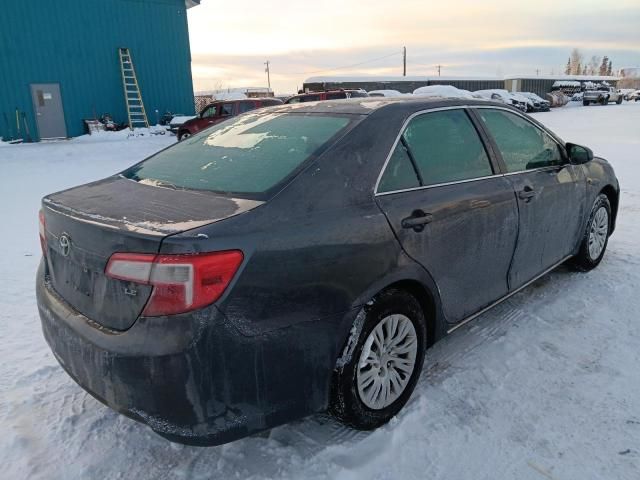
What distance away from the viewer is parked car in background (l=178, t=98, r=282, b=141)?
16.0m

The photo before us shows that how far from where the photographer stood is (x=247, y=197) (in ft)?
7.12

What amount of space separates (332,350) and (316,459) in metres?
0.53

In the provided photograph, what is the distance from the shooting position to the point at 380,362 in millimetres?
2482

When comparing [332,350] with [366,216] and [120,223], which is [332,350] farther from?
[120,223]

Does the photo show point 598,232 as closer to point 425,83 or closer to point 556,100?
point 556,100

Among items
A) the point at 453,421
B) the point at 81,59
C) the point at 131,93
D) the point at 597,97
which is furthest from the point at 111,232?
the point at 597,97

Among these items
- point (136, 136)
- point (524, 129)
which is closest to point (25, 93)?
point (136, 136)

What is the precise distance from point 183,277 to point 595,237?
3.96m

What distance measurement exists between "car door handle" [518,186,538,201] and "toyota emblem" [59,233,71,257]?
8.63 ft

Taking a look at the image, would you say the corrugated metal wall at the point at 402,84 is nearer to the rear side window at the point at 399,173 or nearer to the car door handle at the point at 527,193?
the car door handle at the point at 527,193

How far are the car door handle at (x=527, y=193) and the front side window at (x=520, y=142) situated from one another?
0.49 ft

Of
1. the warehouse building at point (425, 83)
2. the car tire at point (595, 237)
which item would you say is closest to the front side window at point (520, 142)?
the car tire at point (595, 237)

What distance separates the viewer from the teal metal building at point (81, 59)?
17.6 meters

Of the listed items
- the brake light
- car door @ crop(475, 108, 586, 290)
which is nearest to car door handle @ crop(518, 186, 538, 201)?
car door @ crop(475, 108, 586, 290)
